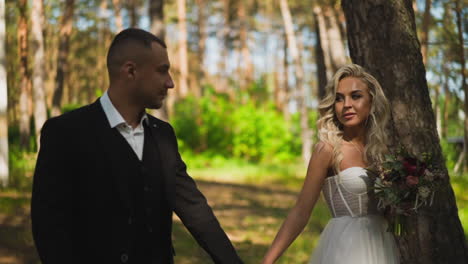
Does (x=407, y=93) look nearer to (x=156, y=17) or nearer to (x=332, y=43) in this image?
(x=332, y=43)

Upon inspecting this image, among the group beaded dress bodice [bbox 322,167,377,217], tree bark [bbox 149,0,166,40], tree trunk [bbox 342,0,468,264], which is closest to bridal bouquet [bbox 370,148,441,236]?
beaded dress bodice [bbox 322,167,377,217]

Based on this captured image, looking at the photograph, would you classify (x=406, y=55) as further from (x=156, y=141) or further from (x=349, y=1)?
(x=156, y=141)

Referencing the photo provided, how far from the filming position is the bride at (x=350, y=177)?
383cm

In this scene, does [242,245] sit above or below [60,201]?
below

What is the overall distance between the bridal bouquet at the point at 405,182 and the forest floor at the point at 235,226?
5.15m

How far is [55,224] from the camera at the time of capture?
9.62ft

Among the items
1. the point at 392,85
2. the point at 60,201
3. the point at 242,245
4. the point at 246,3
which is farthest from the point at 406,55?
the point at 246,3

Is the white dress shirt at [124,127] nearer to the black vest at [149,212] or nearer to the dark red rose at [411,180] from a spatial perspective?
the black vest at [149,212]

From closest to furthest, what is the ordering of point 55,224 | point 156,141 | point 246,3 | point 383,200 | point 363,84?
point 55,224 → point 156,141 → point 383,200 → point 363,84 → point 246,3

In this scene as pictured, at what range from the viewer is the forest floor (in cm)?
832

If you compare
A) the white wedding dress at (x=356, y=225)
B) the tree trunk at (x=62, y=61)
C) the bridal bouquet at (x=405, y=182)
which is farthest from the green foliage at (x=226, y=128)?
the bridal bouquet at (x=405, y=182)

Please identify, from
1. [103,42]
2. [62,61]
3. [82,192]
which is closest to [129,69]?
[82,192]

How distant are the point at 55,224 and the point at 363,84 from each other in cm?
205

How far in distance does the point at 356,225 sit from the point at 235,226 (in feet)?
26.4
